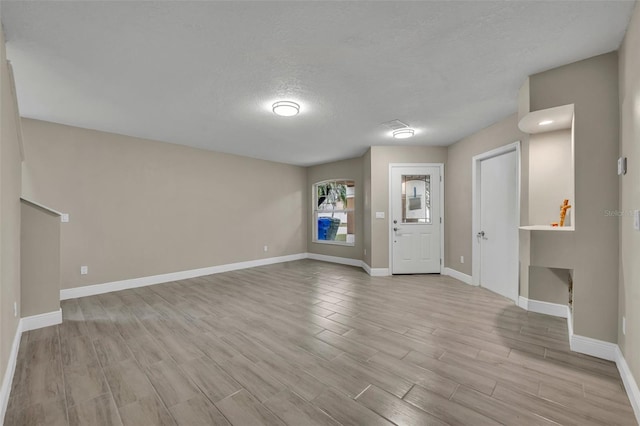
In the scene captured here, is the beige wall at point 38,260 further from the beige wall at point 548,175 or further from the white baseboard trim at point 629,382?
the beige wall at point 548,175

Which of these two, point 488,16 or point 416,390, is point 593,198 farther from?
point 416,390

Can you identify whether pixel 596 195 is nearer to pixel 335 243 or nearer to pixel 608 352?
pixel 608 352

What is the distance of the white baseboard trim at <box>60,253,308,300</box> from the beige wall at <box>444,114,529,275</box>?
402 centimetres

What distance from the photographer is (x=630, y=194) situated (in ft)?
6.31

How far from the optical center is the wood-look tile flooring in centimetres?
170

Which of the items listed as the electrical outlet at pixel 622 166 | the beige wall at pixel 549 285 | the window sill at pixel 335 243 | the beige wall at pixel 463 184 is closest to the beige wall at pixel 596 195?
the electrical outlet at pixel 622 166

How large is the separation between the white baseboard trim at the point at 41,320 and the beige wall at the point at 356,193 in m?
5.12

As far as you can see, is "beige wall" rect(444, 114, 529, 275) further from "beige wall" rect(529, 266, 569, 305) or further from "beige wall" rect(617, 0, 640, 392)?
"beige wall" rect(617, 0, 640, 392)

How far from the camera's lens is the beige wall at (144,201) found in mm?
3980

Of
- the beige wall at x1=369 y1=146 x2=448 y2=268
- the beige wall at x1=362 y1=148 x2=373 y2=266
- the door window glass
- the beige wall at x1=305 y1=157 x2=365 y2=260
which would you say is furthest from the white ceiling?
the beige wall at x1=305 y1=157 x2=365 y2=260

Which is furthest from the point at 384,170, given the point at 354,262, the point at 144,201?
the point at 144,201

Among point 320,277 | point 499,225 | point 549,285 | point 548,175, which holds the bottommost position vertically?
point 320,277

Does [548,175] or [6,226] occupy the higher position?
[548,175]

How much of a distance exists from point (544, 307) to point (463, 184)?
89.8 inches
